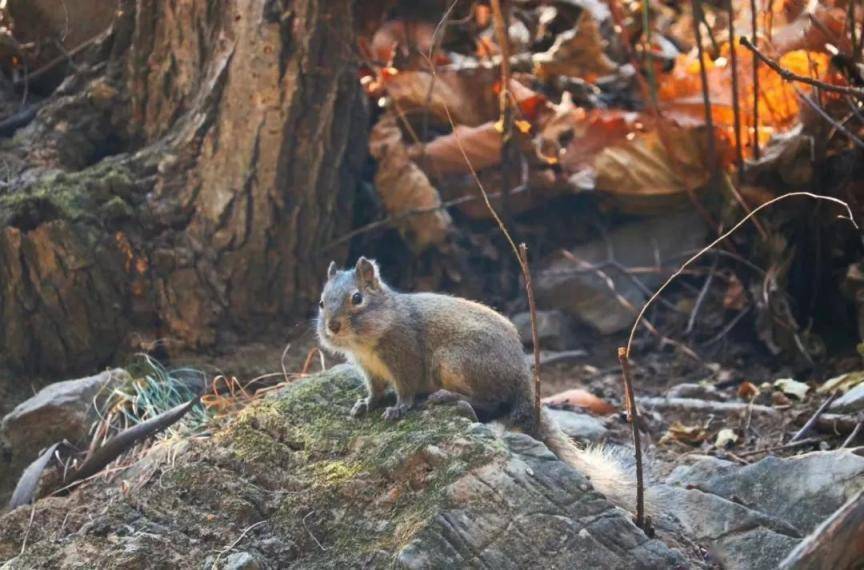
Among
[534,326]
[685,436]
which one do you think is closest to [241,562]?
[534,326]

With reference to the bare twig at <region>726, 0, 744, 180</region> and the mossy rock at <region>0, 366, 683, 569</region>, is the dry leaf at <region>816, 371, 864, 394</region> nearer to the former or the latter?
the bare twig at <region>726, 0, 744, 180</region>

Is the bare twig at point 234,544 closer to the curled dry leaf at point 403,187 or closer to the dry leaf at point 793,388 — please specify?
the dry leaf at point 793,388

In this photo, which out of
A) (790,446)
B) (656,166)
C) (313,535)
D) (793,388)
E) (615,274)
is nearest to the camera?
(313,535)

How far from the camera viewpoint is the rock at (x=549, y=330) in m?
6.30

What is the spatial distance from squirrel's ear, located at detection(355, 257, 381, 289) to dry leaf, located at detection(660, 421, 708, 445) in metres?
1.49

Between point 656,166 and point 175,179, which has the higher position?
point 175,179

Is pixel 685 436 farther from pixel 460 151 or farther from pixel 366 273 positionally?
pixel 460 151

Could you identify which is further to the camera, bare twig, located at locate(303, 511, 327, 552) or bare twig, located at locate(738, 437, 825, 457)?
bare twig, located at locate(738, 437, 825, 457)

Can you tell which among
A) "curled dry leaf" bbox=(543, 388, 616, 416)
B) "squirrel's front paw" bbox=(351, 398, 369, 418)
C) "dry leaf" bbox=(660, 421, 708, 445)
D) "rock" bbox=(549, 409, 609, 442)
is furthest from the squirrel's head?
"dry leaf" bbox=(660, 421, 708, 445)

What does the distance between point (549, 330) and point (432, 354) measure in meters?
2.23

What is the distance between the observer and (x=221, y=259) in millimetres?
5664

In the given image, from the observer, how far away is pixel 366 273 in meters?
4.34

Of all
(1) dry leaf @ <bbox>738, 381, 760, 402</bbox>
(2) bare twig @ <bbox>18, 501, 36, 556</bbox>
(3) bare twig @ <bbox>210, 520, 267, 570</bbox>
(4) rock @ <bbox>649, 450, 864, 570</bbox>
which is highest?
(3) bare twig @ <bbox>210, 520, 267, 570</bbox>

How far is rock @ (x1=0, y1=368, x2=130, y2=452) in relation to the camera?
15.9 feet
